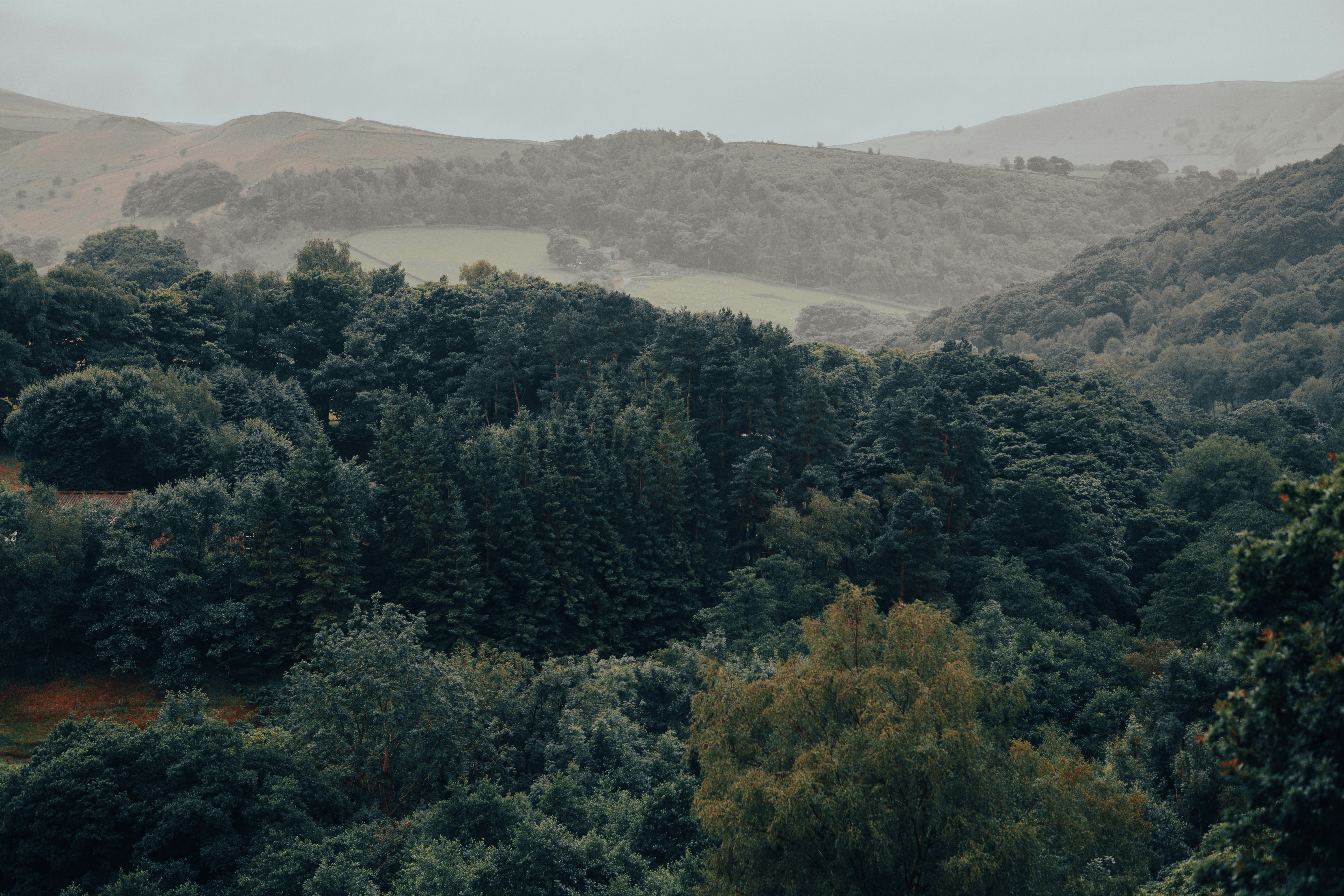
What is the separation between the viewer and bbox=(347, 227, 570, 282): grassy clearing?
16275 cm

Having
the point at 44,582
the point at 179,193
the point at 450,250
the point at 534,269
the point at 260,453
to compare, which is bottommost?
the point at 44,582

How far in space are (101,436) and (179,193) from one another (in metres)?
169

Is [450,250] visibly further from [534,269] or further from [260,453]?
[260,453]

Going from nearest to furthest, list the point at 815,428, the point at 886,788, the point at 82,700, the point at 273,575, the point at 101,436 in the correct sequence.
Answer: the point at 886,788, the point at 82,700, the point at 273,575, the point at 101,436, the point at 815,428

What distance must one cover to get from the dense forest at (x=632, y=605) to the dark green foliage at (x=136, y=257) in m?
25.8

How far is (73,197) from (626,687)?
Answer: 22418 centimetres

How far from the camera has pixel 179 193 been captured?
18850 centimetres

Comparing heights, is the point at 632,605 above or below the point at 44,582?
below

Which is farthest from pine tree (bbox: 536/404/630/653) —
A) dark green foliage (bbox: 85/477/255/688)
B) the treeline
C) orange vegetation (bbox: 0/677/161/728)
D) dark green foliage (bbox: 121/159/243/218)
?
dark green foliage (bbox: 121/159/243/218)

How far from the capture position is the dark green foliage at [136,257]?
102 metres

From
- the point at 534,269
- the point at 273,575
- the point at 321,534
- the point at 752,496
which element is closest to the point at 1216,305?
the point at 752,496

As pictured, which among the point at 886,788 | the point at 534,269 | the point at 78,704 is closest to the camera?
the point at 886,788

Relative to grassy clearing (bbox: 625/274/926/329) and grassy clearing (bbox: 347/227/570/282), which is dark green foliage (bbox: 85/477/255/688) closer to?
grassy clearing (bbox: 625/274/926/329)

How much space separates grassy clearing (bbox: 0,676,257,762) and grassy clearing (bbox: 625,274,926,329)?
408 feet
